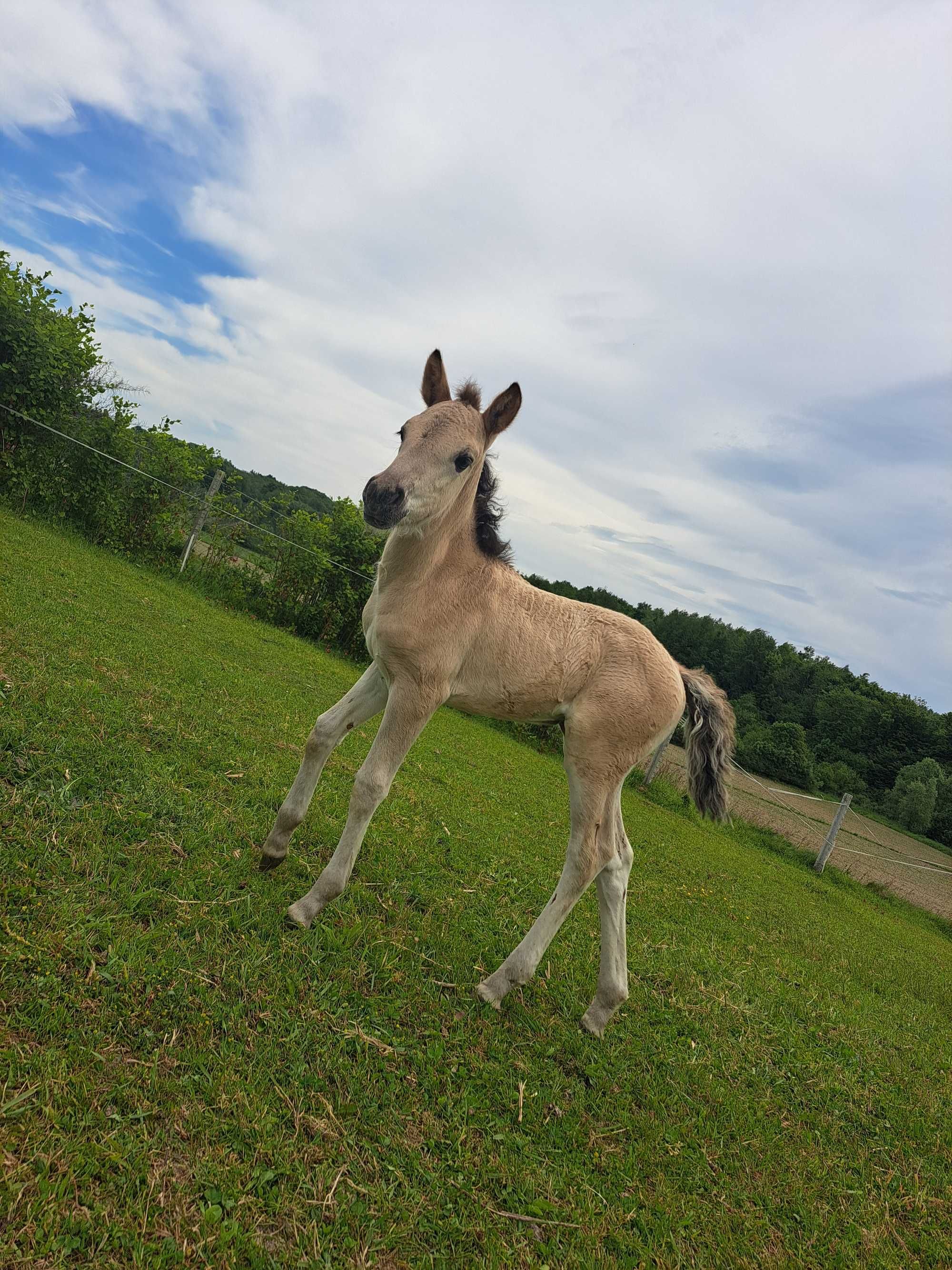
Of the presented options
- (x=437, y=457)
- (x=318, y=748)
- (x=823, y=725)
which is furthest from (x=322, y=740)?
(x=823, y=725)

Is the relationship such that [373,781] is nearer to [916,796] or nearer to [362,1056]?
[362,1056]

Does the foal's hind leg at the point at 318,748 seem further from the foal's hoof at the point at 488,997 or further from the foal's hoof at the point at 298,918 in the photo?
the foal's hoof at the point at 488,997

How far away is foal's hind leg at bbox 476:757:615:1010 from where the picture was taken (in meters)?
3.37

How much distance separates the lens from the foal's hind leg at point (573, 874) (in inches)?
133

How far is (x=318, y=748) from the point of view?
141 inches

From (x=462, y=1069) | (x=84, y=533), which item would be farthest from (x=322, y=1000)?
(x=84, y=533)

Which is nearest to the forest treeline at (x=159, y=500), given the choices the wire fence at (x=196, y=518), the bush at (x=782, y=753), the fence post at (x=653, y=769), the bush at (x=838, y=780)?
the wire fence at (x=196, y=518)

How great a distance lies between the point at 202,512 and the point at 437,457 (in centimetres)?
1306

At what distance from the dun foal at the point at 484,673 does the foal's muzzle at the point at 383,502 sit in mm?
157

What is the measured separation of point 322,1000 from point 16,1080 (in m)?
1.16

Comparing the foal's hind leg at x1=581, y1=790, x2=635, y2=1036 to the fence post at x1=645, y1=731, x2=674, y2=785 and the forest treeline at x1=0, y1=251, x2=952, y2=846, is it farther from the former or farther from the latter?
the fence post at x1=645, y1=731, x2=674, y2=785

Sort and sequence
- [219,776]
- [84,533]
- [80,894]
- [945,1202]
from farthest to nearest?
[84,533] → [219,776] → [945,1202] → [80,894]

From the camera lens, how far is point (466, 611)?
3467 mm

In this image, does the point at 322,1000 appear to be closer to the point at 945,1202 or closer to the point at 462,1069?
the point at 462,1069
